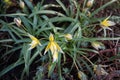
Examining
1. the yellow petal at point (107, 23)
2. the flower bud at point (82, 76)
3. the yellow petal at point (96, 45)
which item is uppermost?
the yellow petal at point (107, 23)

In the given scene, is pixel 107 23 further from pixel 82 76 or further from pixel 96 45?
pixel 82 76

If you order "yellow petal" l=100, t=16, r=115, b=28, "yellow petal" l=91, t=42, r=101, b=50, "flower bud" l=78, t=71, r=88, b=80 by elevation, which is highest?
"yellow petal" l=100, t=16, r=115, b=28

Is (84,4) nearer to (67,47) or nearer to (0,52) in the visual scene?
(67,47)

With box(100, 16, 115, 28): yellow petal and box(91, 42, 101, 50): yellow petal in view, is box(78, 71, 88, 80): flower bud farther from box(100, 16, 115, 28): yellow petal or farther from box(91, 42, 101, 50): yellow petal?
box(100, 16, 115, 28): yellow petal

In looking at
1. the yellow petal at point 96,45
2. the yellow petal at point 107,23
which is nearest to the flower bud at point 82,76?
the yellow petal at point 96,45

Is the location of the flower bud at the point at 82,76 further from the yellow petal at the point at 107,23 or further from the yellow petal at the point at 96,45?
the yellow petal at the point at 107,23

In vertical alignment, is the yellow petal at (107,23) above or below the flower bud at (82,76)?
above

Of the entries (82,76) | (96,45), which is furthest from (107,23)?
(82,76)

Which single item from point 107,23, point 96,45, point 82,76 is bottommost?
point 82,76

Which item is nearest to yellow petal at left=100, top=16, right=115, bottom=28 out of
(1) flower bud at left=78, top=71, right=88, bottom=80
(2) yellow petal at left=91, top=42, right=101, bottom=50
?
(2) yellow petal at left=91, top=42, right=101, bottom=50

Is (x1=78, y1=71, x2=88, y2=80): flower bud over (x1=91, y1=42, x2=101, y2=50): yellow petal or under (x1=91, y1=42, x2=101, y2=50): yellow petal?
under

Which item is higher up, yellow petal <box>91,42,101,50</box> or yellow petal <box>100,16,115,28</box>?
yellow petal <box>100,16,115,28</box>

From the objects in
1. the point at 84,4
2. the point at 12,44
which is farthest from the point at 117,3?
the point at 12,44
